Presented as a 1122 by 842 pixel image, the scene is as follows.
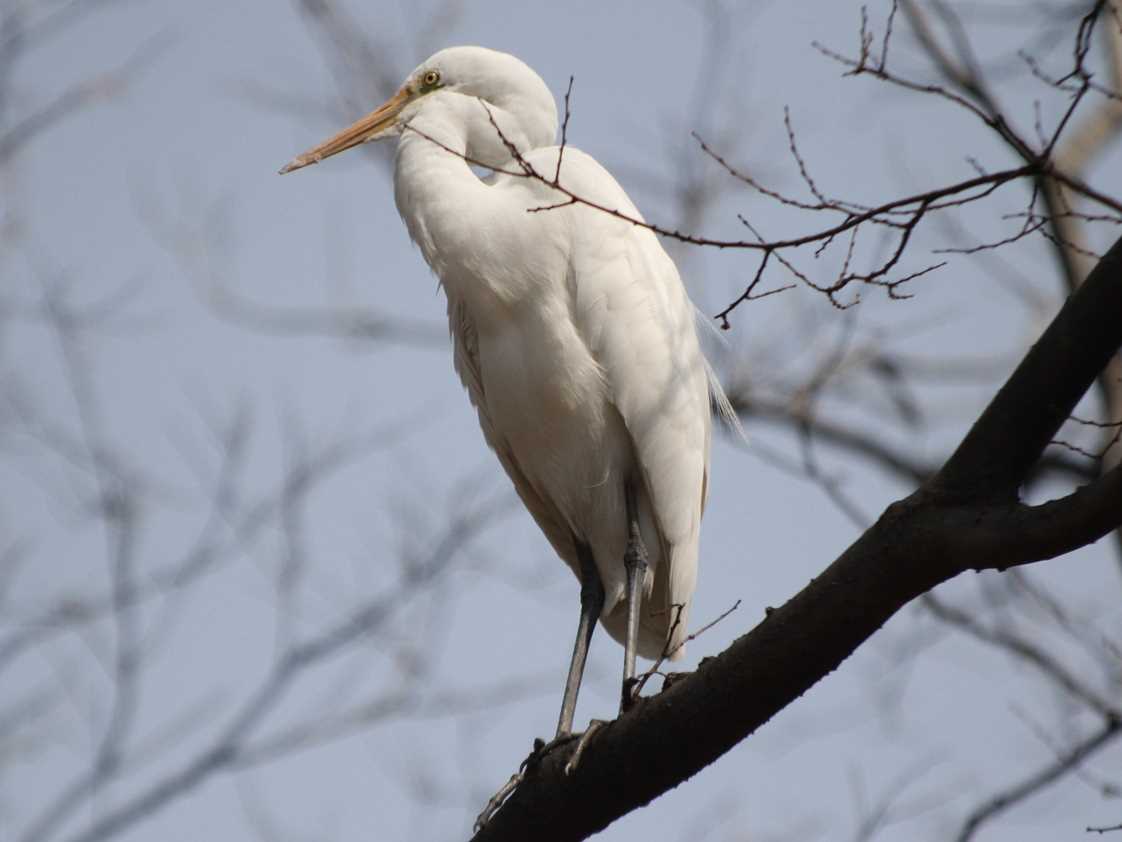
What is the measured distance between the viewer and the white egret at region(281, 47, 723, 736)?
3957 mm

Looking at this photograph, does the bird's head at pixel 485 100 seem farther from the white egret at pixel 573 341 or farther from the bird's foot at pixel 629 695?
the bird's foot at pixel 629 695

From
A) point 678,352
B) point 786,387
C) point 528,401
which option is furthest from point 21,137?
point 786,387

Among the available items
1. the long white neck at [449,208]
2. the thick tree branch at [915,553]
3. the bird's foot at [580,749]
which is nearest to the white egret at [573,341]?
the long white neck at [449,208]

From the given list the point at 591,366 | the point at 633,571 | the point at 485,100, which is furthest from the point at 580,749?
the point at 485,100

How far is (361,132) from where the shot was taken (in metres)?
4.62

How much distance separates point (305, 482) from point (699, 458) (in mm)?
2575

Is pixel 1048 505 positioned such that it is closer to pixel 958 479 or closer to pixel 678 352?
pixel 958 479

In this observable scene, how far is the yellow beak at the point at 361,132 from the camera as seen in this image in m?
4.53

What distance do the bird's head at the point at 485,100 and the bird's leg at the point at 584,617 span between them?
131 cm

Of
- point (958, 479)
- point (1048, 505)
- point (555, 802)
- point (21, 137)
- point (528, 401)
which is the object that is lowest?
point (1048, 505)

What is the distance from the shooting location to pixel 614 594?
4.20 metres

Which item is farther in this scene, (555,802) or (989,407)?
(555,802)

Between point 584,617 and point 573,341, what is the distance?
88 cm

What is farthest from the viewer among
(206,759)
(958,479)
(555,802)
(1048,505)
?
(206,759)
